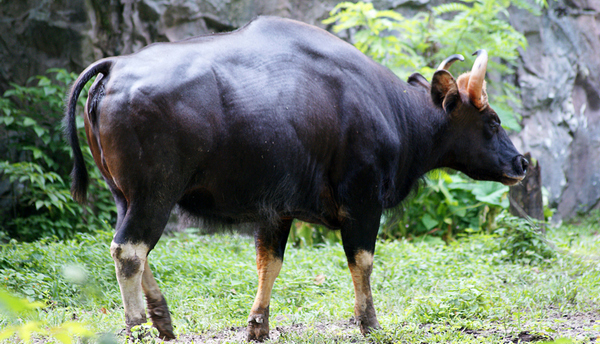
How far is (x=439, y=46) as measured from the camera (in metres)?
8.99

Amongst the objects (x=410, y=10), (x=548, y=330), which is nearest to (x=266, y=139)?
(x=548, y=330)

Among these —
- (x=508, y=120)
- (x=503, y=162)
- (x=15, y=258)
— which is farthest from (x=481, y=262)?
(x=15, y=258)

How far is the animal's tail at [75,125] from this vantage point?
3.20 m

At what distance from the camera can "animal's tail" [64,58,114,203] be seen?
3197 millimetres

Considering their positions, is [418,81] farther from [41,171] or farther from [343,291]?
[41,171]

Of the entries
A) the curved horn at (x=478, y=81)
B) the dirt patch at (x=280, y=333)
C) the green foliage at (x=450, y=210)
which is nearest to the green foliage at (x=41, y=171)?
the dirt patch at (x=280, y=333)

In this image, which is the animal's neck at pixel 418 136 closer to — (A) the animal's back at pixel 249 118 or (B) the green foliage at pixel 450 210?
(A) the animal's back at pixel 249 118

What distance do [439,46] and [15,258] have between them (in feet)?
22.8

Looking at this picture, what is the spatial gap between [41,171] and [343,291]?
429cm

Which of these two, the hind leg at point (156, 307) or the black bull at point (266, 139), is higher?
the black bull at point (266, 139)

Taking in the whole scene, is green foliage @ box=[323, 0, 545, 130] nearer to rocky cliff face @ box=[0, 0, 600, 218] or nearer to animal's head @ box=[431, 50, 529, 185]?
rocky cliff face @ box=[0, 0, 600, 218]

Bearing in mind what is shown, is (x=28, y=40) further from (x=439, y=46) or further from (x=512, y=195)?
(x=512, y=195)

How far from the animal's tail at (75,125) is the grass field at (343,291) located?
2.01 feet

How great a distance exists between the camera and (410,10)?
10500 millimetres
